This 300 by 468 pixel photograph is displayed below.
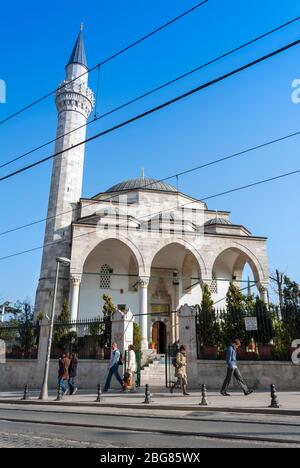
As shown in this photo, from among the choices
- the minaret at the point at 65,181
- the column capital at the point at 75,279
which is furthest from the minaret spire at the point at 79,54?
the column capital at the point at 75,279

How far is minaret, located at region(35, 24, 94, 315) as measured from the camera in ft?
70.8

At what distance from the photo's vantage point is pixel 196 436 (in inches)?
186

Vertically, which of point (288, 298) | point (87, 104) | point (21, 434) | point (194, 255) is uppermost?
point (87, 104)

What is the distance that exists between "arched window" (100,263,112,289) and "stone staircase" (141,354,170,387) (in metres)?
7.53

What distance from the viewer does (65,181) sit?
24109 mm

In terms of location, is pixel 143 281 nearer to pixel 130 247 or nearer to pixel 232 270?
pixel 130 247

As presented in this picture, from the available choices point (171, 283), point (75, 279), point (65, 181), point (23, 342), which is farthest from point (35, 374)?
point (65, 181)

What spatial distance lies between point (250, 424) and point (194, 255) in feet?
53.3

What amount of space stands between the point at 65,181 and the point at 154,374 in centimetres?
1388

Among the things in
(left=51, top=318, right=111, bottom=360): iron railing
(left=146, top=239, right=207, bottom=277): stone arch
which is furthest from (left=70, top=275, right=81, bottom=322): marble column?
(left=146, top=239, right=207, bottom=277): stone arch

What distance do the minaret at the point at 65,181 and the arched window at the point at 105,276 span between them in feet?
7.58
